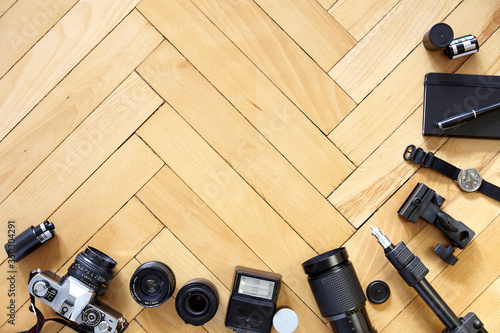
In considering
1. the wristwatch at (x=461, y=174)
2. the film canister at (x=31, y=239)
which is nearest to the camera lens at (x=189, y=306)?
the film canister at (x=31, y=239)

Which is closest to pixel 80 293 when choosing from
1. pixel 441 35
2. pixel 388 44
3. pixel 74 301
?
pixel 74 301

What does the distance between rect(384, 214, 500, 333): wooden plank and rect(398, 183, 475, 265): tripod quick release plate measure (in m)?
0.07

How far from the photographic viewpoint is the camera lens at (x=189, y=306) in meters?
1.25

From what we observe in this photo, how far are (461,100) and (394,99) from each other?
0.71ft

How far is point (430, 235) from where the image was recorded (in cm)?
138

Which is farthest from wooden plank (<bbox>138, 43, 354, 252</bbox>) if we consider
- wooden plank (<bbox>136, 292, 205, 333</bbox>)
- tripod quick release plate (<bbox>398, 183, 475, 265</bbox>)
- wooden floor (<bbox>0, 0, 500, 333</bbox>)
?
wooden plank (<bbox>136, 292, 205, 333</bbox>)

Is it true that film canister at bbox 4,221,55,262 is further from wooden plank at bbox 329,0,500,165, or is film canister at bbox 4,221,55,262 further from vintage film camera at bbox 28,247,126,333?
wooden plank at bbox 329,0,500,165

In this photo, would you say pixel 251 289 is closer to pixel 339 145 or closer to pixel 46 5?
pixel 339 145

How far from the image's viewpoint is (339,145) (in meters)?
1.39

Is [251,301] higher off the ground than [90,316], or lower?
lower

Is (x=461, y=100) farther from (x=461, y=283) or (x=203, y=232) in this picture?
(x=203, y=232)

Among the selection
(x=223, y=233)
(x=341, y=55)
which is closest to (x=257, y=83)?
(x=341, y=55)

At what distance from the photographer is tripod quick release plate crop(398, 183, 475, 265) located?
1319 mm

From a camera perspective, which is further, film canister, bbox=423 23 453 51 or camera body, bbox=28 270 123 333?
film canister, bbox=423 23 453 51
